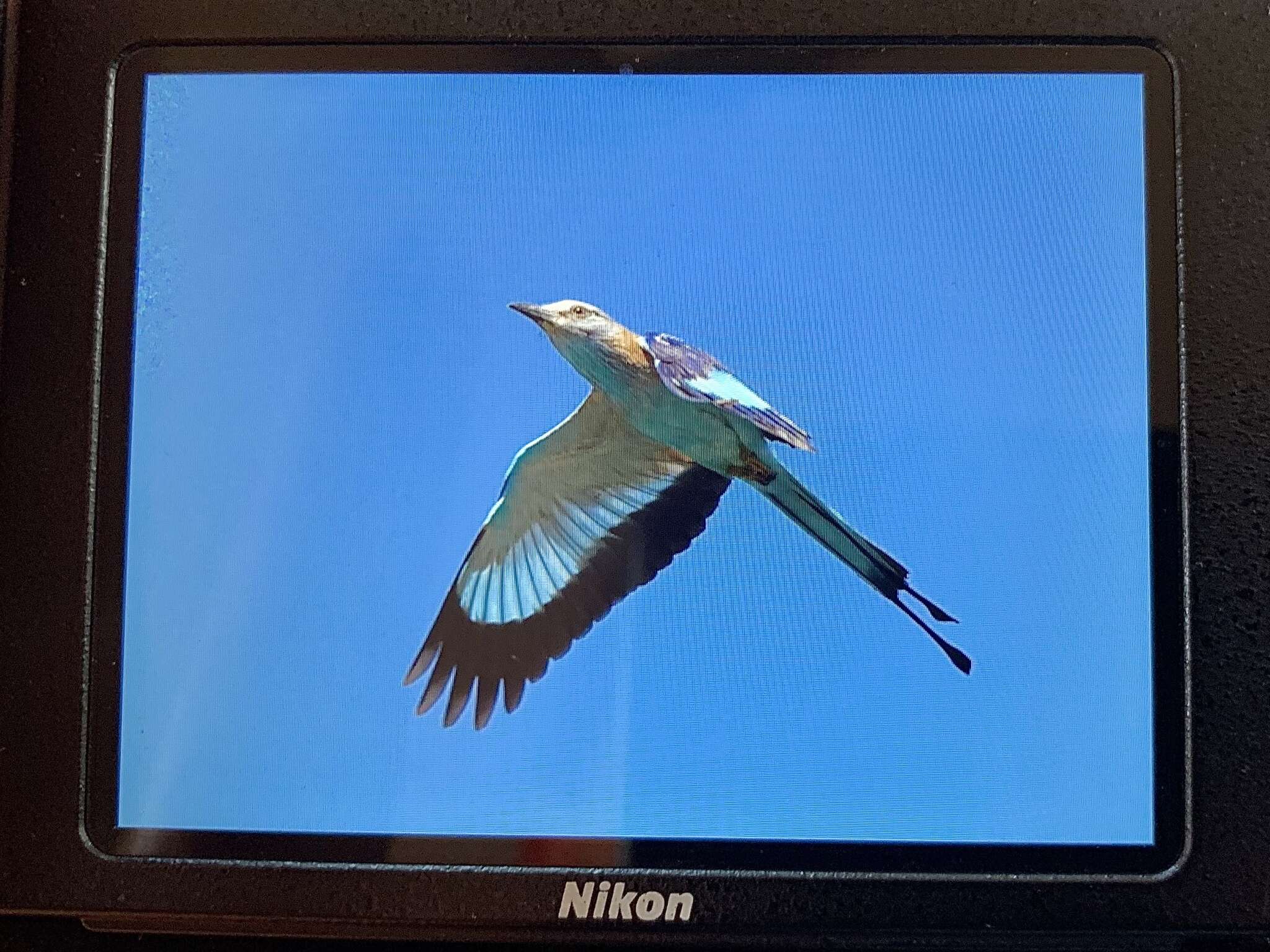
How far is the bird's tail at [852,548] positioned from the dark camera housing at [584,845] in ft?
0.37

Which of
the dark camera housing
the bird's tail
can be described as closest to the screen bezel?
the dark camera housing

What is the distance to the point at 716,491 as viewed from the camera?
0.52 meters

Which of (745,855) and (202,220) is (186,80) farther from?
(745,855)

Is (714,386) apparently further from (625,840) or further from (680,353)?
(625,840)

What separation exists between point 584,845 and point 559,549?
0.15 metres

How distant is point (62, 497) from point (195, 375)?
96 millimetres

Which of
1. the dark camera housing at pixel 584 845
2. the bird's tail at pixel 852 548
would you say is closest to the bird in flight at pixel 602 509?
the bird's tail at pixel 852 548

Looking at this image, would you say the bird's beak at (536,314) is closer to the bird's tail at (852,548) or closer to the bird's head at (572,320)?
the bird's head at (572,320)

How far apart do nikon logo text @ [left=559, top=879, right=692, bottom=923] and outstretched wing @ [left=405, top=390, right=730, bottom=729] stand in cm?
10

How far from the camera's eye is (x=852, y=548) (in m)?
0.51

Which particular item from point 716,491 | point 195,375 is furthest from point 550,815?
point 195,375

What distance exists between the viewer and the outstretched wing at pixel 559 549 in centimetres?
51

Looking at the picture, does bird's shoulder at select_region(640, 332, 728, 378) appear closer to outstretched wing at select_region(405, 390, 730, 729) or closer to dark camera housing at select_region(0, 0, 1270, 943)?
outstretched wing at select_region(405, 390, 730, 729)

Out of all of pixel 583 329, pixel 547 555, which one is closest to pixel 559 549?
pixel 547 555
